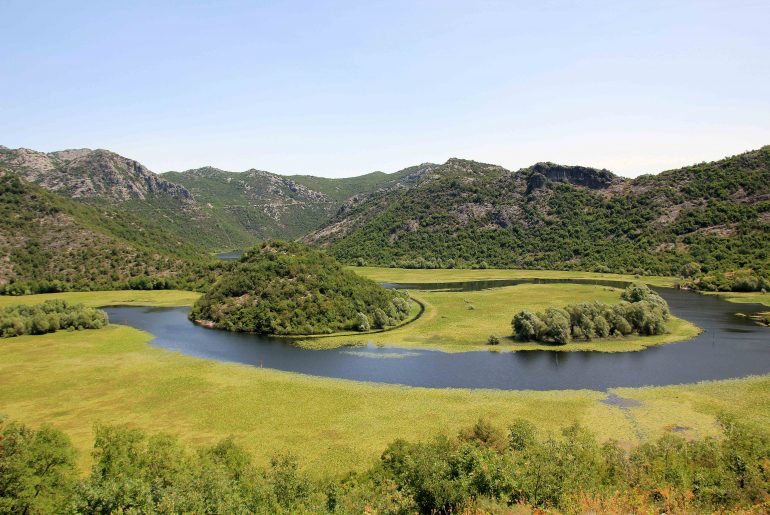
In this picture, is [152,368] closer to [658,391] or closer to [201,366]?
[201,366]

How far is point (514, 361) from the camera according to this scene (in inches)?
3036

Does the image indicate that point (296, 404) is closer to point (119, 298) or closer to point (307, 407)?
point (307, 407)

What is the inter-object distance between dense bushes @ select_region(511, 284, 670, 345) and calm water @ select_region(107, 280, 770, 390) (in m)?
6.69

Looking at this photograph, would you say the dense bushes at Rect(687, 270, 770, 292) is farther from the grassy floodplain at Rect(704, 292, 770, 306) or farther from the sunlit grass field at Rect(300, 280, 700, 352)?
the sunlit grass field at Rect(300, 280, 700, 352)

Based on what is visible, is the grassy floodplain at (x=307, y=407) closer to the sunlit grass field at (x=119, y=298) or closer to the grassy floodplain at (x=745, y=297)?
the sunlit grass field at (x=119, y=298)

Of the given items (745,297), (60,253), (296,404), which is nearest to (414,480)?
(296,404)

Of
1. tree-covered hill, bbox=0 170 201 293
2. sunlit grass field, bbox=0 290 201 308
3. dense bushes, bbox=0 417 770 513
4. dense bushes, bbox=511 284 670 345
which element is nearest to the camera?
dense bushes, bbox=0 417 770 513

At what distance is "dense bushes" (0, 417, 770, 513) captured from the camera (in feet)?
90.1

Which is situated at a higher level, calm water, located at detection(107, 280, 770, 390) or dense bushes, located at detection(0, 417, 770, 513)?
dense bushes, located at detection(0, 417, 770, 513)

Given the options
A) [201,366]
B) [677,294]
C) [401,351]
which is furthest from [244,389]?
[677,294]

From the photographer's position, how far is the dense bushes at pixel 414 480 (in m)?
27.5

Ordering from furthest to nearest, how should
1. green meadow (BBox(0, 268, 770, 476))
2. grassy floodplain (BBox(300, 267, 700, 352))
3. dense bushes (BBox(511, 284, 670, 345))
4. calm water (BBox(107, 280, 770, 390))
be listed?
dense bushes (BBox(511, 284, 670, 345)), grassy floodplain (BBox(300, 267, 700, 352)), calm water (BBox(107, 280, 770, 390)), green meadow (BBox(0, 268, 770, 476))

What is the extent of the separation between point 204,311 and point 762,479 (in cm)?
Result: 11035

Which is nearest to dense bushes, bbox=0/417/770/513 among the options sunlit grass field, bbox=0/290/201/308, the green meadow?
the green meadow
